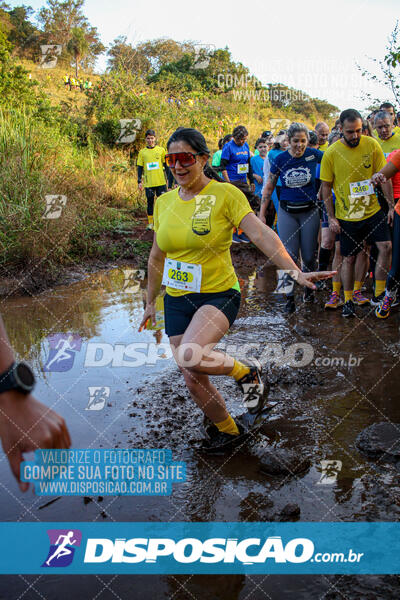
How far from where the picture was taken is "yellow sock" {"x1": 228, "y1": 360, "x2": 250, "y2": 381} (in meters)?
3.61

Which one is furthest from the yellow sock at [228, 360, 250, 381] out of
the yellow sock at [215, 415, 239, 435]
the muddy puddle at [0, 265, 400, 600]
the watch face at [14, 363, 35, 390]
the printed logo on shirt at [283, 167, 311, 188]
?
the printed logo on shirt at [283, 167, 311, 188]

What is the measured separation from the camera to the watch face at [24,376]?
1.35 metres

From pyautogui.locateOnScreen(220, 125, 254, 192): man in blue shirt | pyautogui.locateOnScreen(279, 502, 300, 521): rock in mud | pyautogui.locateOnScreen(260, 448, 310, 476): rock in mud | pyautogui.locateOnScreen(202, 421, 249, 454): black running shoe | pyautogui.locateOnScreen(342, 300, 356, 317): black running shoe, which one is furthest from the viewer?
pyautogui.locateOnScreen(220, 125, 254, 192): man in blue shirt

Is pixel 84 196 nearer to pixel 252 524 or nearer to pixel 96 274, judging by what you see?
pixel 96 274

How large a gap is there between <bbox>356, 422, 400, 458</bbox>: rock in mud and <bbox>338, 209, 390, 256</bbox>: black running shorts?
300 cm

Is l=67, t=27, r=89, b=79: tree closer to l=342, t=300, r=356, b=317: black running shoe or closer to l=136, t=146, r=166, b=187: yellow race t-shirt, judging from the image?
l=136, t=146, r=166, b=187: yellow race t-shirt

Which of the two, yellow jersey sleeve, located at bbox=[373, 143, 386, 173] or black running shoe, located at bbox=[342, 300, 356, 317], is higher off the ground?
yellow jersey sleeve, located at bbox=[373, 143, 386, 173]

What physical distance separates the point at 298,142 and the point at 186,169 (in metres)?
3.42

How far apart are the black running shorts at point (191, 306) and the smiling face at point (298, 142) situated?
349cm

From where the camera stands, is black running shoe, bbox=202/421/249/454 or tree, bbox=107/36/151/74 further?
tree, bbox=107/36/151/74

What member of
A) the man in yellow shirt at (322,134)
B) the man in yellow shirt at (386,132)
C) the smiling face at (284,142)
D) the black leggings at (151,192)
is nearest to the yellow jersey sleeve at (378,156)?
the man in yellow shirt at (386,132)

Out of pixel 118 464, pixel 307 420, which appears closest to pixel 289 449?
pixel 307 420

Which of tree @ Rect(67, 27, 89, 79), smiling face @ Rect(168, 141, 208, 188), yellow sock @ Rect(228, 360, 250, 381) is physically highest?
tree @ Rect(67, 27, 89, 79)

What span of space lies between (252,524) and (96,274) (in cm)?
730
